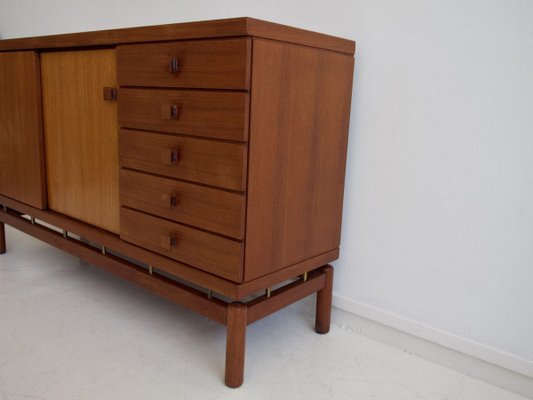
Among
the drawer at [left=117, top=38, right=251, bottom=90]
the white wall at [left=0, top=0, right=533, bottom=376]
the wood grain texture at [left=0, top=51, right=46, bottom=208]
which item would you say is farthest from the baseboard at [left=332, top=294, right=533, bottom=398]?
the wood grain texture at [left=0, top=51, right=46, bottom=208]

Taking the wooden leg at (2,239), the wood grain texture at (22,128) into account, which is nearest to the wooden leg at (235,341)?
the wood grain texture at (22,128)

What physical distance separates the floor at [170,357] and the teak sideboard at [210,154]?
97 millimetres

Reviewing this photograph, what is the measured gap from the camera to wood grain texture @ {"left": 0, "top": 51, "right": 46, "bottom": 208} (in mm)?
1620

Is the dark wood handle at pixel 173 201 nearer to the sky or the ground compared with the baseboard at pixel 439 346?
nearer to the sky

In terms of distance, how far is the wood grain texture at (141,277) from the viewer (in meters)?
1.20

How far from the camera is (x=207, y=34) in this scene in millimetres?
1048

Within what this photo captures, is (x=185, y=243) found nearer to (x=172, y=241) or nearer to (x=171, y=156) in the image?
(x=172, y=241)

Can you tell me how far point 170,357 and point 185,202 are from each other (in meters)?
0.43

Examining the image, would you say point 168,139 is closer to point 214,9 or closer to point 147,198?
point 147,198

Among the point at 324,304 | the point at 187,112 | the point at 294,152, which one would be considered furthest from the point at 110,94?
the point at 324,304

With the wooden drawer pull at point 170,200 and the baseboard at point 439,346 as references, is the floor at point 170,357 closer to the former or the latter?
the baseboard at point 439,346

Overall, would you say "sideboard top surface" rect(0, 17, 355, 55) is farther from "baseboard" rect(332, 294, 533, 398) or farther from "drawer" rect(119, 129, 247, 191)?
"baseboard" rect(332, 294, 533, 398)

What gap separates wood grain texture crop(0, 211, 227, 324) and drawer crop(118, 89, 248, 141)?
40 centimetres

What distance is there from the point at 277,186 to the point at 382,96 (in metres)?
0.43
